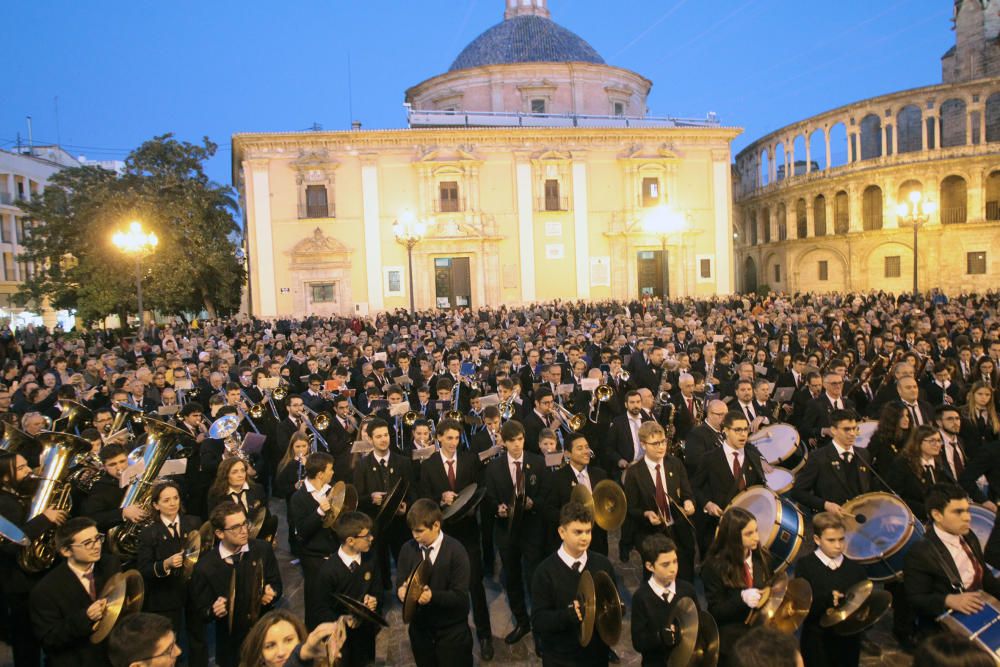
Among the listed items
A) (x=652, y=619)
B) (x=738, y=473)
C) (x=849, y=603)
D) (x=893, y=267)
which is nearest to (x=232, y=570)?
(x=652, y=619)

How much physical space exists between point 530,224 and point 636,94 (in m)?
13.4

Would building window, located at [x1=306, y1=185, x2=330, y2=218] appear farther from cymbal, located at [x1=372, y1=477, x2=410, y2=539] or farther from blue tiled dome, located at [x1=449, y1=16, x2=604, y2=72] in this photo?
cymbal, located at [x1=372, y1=477, x2=410, y2=539]

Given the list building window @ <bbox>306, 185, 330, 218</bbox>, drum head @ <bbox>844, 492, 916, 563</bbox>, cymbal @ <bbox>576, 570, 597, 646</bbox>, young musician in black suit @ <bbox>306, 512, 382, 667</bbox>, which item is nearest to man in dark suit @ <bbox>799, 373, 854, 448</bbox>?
drum head @ <bbox>844, 492, 916, 563</bbox>

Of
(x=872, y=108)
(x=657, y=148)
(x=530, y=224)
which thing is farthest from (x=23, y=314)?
(x=872, y=108)

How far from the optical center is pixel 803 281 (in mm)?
46344

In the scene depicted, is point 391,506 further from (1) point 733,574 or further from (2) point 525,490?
(1) point 733,574

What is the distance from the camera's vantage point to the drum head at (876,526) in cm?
437

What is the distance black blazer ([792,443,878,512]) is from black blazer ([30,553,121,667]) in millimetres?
5173

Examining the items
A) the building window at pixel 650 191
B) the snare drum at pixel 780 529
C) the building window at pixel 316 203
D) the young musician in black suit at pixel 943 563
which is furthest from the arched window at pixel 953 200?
the snare drum at pixel 780 529

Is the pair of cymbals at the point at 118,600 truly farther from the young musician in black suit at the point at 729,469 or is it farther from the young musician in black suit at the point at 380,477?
the young musician in black suit at the point at 729,469

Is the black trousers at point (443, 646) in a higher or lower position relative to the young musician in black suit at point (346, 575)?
lower

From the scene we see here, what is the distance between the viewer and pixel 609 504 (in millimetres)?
5078

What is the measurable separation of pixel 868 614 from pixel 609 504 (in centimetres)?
186

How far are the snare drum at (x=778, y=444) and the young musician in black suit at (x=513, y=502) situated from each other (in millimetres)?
2258
